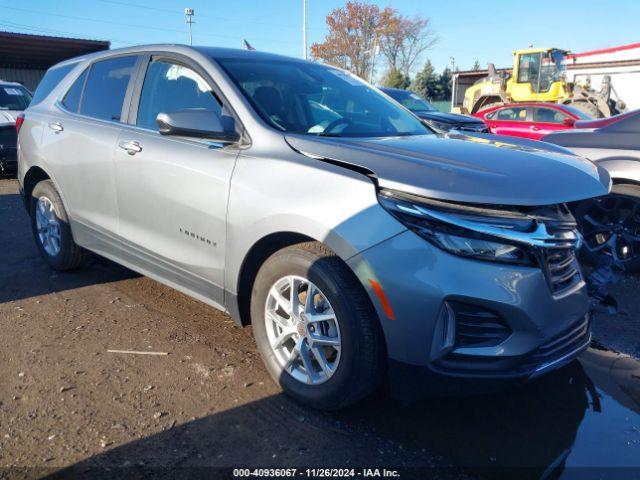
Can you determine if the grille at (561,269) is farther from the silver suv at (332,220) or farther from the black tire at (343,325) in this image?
the black tire at (343,325)

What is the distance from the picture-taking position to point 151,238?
339 centimetres

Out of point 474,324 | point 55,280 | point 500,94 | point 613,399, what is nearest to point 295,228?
point 474,324

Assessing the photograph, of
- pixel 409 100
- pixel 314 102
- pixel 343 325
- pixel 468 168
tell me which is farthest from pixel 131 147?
pixel 409 100

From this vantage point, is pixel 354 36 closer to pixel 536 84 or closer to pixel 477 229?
pixel 536 84

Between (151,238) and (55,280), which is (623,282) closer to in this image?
(151,238)

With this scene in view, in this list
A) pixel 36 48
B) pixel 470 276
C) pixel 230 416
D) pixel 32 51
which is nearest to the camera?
pixel 470 276

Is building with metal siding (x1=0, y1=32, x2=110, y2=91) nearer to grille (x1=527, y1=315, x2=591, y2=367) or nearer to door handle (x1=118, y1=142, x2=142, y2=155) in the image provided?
door handle (x1=118, y1=142, x2=142, y2=155)

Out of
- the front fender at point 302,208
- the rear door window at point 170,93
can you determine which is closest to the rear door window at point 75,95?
the rear door window at point 170,93

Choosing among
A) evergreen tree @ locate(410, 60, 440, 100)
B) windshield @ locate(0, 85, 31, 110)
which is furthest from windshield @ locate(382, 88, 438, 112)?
evergreen tree @ locate(410, 60, 440, 100)

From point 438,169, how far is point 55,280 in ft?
11.9

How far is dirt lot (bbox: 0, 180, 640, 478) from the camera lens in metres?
2.31

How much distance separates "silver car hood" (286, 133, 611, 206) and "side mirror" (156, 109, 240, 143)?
35cm

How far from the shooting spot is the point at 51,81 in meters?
4.77

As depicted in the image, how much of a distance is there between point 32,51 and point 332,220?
68.3ft
